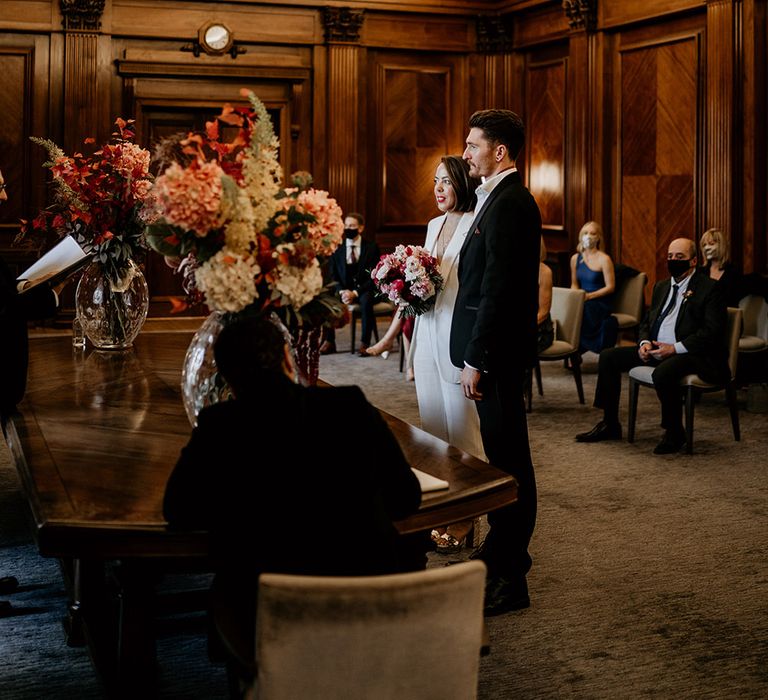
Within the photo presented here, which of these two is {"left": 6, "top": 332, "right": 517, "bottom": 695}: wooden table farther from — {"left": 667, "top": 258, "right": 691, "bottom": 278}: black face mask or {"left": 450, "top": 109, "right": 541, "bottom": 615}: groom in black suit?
{"left": 667, "top": 258, "right": 691, "bottom": 278}: black face mask

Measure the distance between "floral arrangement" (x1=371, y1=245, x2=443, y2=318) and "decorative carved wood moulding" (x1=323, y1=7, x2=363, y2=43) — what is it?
26.5 feet

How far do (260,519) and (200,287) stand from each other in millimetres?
754

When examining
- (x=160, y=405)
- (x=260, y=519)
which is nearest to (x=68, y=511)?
(x=260, y=519)

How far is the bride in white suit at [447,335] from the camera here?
4.23 meters

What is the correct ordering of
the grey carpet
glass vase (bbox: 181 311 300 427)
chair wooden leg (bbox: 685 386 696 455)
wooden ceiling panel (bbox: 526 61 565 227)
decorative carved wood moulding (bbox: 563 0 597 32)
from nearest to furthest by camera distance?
glass vase (bbox: 181 311 300 427) → the grey carpet → chair wooden leg (bbox: 685 386 696 455) → decorative carved wood moulding (bbox: 563 0 597 32) → wooden ceiling panel (bbox: 526 61 565 227)

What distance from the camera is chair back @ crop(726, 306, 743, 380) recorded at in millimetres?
6578

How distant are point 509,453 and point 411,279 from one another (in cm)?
86

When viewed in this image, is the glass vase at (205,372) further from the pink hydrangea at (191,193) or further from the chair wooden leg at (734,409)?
the chair wooden leg at (734,409)

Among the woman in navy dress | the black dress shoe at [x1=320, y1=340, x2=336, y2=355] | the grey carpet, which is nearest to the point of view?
the grey carpet

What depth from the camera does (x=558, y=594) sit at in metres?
3.99

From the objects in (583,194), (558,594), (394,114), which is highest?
(394,114)

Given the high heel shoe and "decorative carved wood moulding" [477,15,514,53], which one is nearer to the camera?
the high heel shoe

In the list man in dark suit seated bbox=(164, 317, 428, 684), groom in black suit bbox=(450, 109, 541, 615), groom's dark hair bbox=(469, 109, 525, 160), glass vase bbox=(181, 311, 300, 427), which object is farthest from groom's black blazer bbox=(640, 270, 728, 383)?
man in dark suit seated bbox=(164, 317, 428, 684)

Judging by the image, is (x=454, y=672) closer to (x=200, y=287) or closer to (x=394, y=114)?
(x=200, y=287)
